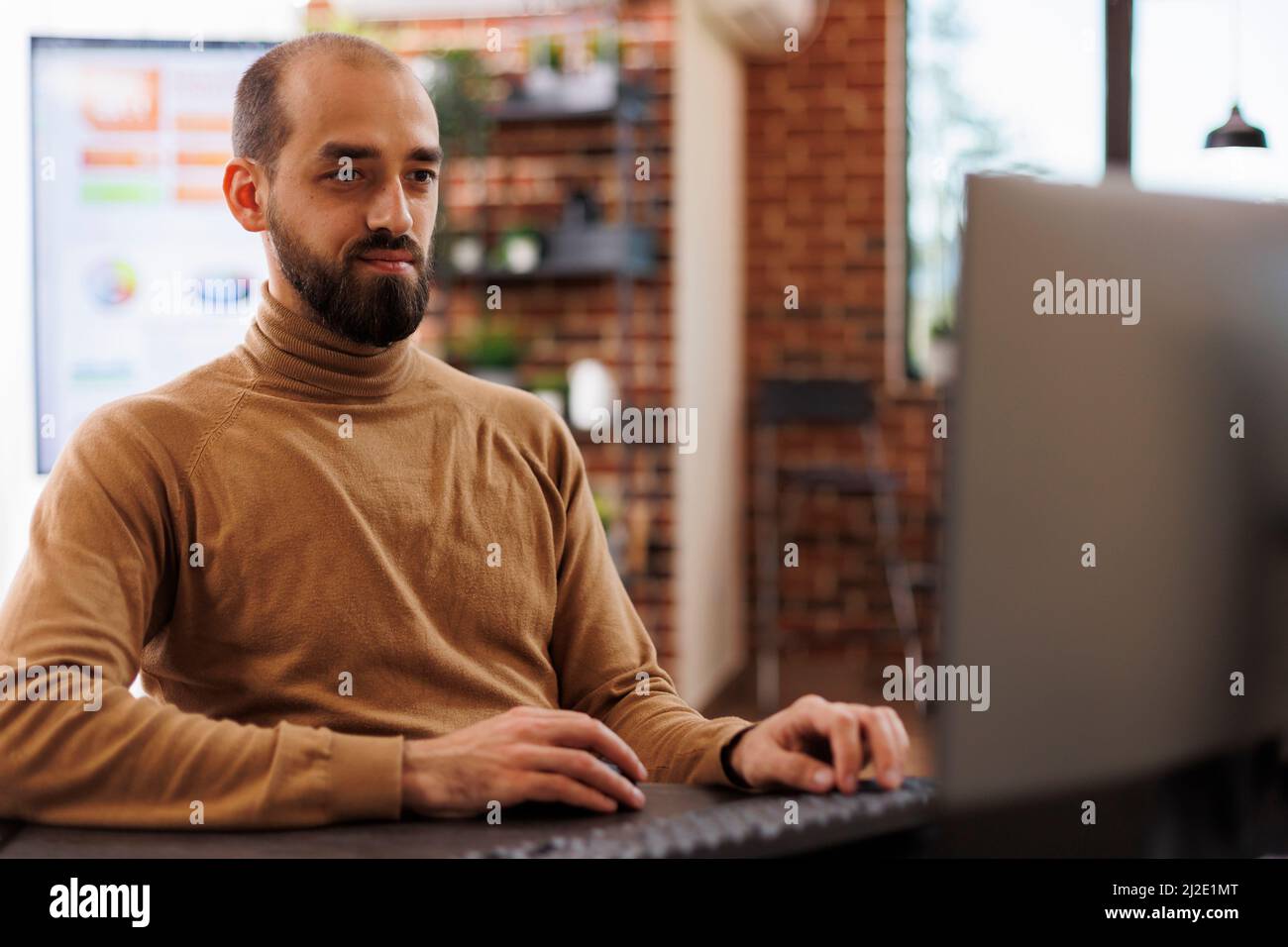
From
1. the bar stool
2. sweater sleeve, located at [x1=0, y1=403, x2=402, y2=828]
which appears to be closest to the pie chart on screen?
sweater sleeve, located at [x1=0, y1=403, x2=402, y2=828]

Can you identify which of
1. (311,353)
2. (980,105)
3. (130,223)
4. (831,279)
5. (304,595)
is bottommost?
(304,595)

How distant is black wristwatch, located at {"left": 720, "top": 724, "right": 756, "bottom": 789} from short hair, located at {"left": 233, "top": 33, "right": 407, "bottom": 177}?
81 centimetres

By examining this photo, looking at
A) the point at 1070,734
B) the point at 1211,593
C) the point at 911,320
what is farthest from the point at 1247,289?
the point at 911,320

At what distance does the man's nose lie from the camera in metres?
1.38

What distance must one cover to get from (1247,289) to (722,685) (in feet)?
15.2

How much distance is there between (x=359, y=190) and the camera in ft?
4.57

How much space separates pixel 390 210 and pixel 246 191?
228 mm

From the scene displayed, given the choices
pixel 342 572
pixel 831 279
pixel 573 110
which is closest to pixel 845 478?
pixel 831 279

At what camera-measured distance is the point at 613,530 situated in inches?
170

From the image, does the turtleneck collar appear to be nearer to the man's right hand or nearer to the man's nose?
the man's nose

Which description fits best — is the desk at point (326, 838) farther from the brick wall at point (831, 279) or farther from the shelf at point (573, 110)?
the brick wall at point (831, 279)

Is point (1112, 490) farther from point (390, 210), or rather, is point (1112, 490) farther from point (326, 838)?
point (390, 210)
